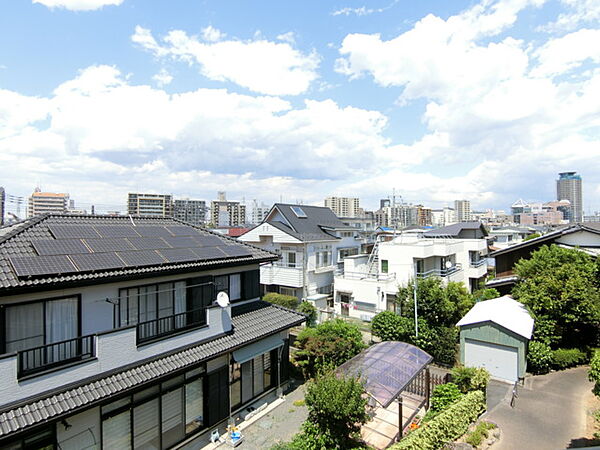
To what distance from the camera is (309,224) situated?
31.5m

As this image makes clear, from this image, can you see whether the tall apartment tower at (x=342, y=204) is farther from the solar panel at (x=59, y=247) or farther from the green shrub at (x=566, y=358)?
the solar panel at (x=59, y=247)

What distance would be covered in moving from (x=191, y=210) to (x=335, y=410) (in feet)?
456

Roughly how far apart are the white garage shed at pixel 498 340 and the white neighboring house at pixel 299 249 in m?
13.3

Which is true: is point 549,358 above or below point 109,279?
below

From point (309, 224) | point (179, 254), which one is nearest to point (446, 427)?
point (179, 254)

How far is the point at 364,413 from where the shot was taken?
8.89 meters

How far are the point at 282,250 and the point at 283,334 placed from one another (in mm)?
15567

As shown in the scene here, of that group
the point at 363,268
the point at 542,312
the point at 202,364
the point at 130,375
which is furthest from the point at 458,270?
the point at 130,375

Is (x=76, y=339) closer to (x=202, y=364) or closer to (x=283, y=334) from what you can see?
(x=202, y=364)

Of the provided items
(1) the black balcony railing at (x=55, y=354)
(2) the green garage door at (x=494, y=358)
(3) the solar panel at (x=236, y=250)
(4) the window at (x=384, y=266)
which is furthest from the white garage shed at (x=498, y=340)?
(1) the black balcony railing at (x=55, y=354)

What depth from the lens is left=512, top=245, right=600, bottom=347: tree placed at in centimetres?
1492

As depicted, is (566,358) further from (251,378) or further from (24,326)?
(24,326)

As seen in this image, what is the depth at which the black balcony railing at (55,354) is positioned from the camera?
6.79 m

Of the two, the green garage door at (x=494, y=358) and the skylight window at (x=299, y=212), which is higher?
the skylight window at (x=299, y=212)
